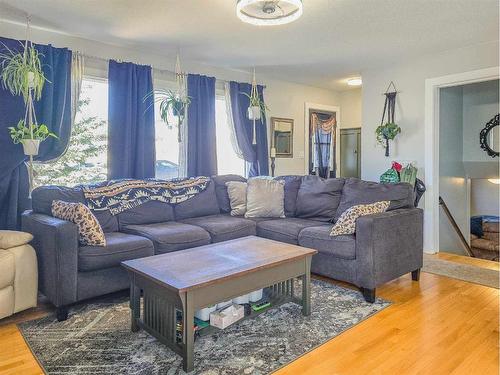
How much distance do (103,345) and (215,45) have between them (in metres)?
3.14

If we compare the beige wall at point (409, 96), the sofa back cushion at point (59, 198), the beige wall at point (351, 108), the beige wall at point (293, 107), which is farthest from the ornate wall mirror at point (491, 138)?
the sofa back cushion at point (59, 198)

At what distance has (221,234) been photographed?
11.4 feet

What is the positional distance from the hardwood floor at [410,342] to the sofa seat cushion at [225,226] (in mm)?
1415

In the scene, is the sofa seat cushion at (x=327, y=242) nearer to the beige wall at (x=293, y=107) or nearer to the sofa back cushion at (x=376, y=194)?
the sofa back cushion at (x=376, y=194)

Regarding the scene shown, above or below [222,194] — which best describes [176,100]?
above

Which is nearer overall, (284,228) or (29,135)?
(29,135)

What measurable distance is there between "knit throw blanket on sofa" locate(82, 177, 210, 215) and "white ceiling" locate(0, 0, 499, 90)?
4.87 feet

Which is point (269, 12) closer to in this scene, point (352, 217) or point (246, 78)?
point (352, 217)

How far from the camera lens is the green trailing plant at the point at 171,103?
425cm

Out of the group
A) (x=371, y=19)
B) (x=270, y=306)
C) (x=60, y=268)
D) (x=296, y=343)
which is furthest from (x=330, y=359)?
(x=371, y=19)

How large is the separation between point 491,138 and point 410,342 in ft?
14.3

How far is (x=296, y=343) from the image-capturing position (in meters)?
2.25

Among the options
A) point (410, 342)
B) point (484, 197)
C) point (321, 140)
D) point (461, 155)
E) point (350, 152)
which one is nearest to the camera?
point (410, 342)

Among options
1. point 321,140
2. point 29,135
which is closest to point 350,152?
point 321,140
